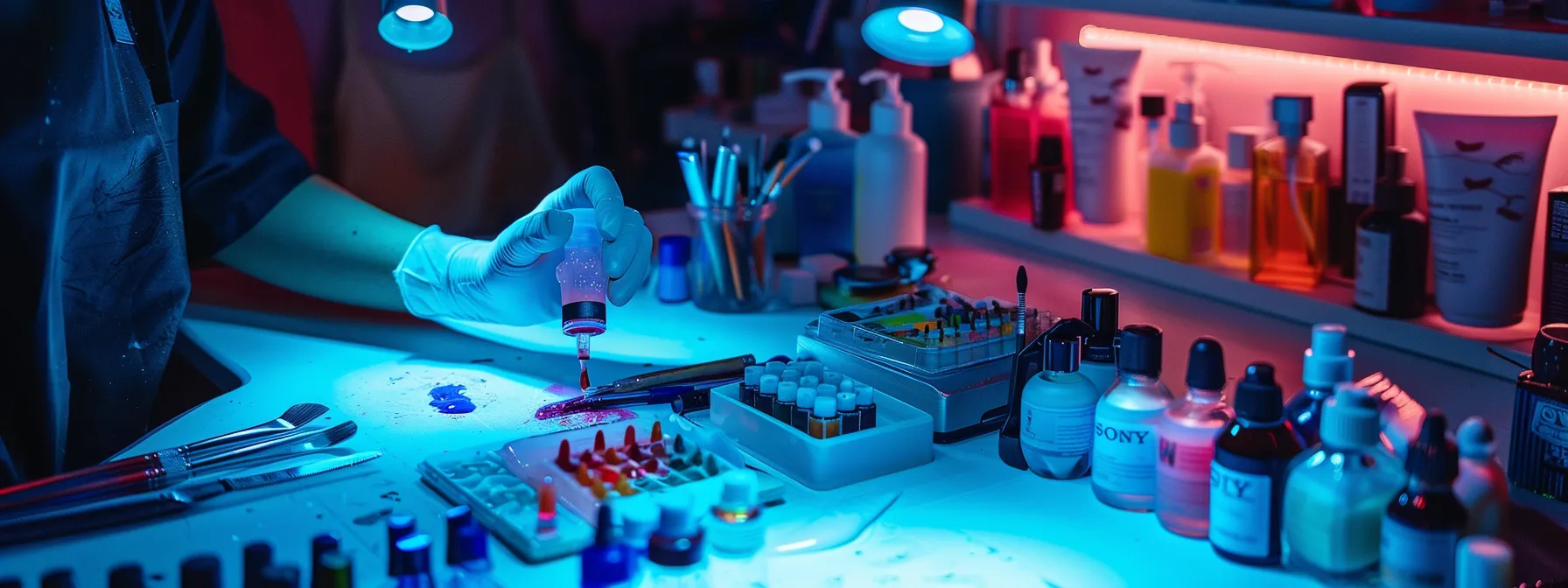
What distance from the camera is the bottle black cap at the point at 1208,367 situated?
3.37 feet

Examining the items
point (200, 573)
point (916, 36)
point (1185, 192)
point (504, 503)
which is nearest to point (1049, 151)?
point (1185, 192)

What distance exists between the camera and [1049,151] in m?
1.94

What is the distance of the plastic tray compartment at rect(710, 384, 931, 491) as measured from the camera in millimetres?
1157

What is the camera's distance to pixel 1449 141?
1445mm

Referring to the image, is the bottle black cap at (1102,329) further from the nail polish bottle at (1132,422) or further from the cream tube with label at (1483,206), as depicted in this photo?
the cream tube with label at (1483,206)

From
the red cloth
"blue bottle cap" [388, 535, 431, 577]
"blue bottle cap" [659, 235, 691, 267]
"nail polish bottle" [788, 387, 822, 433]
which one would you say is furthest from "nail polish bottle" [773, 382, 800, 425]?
the red cloth

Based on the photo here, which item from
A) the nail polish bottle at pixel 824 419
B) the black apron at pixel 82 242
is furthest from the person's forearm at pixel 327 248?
the nail polish bottle at pixel 824 419

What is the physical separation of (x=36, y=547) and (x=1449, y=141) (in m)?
1.42

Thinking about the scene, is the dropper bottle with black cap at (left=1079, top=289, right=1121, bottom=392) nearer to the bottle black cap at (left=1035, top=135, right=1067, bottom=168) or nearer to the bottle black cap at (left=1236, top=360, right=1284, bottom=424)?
the bottle black cap at (left=1236, top=360, right=1284, bottom=424)

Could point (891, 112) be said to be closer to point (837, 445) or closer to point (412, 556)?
point (837, 445)

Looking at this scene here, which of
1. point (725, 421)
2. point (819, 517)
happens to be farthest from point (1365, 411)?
point (725, 421)

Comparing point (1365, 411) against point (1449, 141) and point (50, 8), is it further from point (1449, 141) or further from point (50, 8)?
point (50, 8)

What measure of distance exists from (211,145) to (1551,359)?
1.52 meters

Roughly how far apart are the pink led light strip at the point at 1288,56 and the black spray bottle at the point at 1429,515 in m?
0.77
